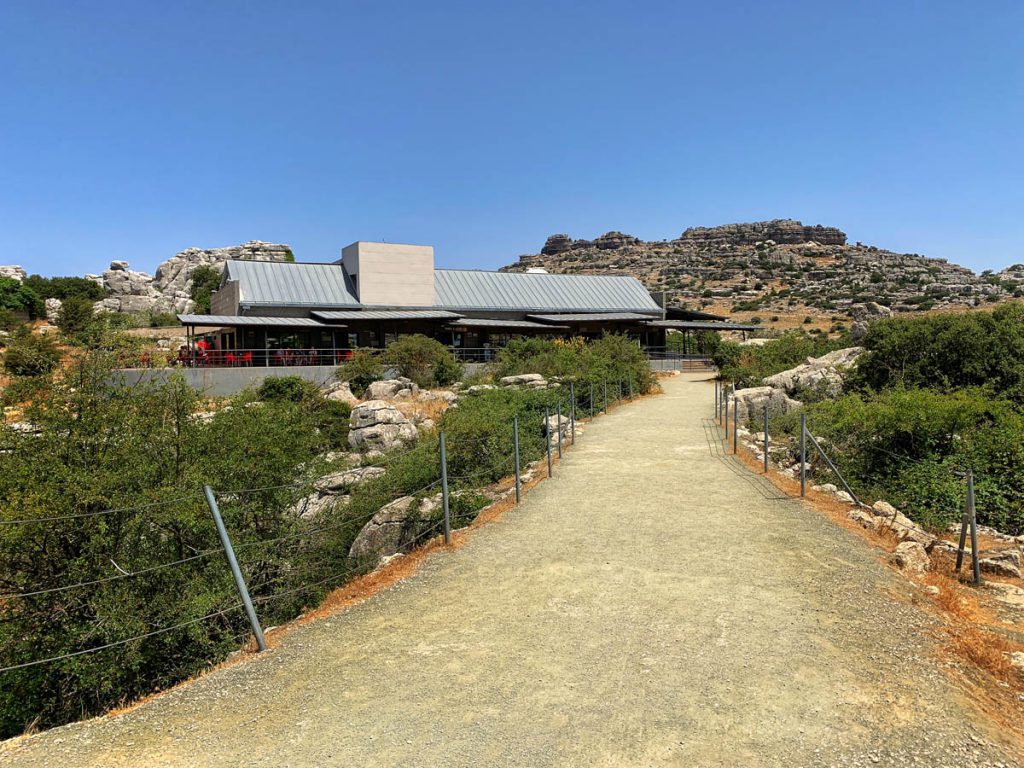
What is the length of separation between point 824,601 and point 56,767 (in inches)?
258

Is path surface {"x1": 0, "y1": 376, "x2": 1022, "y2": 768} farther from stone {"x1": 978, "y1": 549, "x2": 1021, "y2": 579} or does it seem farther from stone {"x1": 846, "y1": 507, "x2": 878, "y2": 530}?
stone {"x1": 978, "y1": 549, "x2": 1021, "y2": 579}

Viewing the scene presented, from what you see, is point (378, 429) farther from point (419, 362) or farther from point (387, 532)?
point (419, 362)

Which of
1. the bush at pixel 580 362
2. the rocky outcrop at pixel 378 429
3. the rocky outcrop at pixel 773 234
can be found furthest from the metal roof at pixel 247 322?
the rocky outcrop at pixel 773 234

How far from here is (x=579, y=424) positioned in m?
19.8

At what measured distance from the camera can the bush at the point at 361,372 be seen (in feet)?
104

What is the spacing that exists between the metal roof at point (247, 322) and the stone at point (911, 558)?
32.2m

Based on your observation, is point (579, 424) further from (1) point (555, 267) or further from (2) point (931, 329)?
(1) point (555, 267)

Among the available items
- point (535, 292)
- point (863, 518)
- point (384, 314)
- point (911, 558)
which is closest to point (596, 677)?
point (911, 558)

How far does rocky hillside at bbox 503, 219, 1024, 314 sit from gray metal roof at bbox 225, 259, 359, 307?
53.4 meters

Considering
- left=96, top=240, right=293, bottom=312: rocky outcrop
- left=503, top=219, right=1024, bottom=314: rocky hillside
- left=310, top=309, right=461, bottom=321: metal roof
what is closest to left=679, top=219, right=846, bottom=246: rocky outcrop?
left=503, top=219, right=1024, bottom=314: rocky hillside

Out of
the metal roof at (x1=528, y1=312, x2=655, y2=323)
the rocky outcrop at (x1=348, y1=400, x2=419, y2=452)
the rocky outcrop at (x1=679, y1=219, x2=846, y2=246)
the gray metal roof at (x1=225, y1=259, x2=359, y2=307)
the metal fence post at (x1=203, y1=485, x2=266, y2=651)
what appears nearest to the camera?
the metal fence post at (x1=203, y1=485, x2=266, y2=651)

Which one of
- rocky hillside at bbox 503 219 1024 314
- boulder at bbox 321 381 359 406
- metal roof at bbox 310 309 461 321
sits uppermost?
rocky hillside at bbox 503 219 1024 314

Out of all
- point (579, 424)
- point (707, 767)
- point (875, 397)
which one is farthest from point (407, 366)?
point (707, 767)

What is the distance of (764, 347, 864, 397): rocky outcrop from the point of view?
21.7 meters
